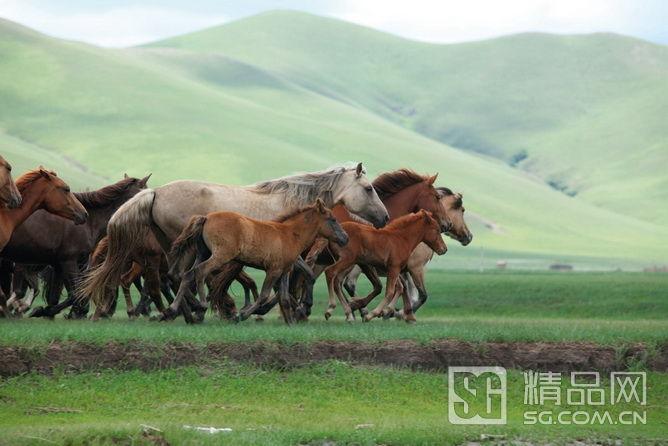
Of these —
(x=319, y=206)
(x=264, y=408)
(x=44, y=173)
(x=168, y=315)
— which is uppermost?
(x=44, y=173)

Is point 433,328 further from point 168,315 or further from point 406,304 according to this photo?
point 168,315

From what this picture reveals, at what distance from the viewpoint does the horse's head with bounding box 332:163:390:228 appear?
20.2 metres

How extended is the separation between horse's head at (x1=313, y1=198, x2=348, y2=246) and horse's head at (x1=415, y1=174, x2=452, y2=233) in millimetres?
3552

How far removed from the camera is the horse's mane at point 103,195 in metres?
21.0

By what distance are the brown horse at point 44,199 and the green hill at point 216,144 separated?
72.5 m

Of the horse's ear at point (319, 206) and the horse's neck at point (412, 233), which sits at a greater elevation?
the horse's ear at point (319, 206)

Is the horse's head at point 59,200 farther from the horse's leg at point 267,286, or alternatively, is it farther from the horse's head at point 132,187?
the horse's leg at point 267,286

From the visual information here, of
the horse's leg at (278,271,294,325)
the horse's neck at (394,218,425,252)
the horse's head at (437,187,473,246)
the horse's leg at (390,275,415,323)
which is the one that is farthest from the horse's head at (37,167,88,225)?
the horse's head at (437,187,473,246)

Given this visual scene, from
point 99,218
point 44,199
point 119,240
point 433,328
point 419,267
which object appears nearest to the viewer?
point 433,328

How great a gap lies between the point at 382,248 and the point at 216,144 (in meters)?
98.1

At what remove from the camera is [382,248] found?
19.3m

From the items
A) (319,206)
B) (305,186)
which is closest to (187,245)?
(319,206)

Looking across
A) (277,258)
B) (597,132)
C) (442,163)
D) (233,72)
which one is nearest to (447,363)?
(277,258)
